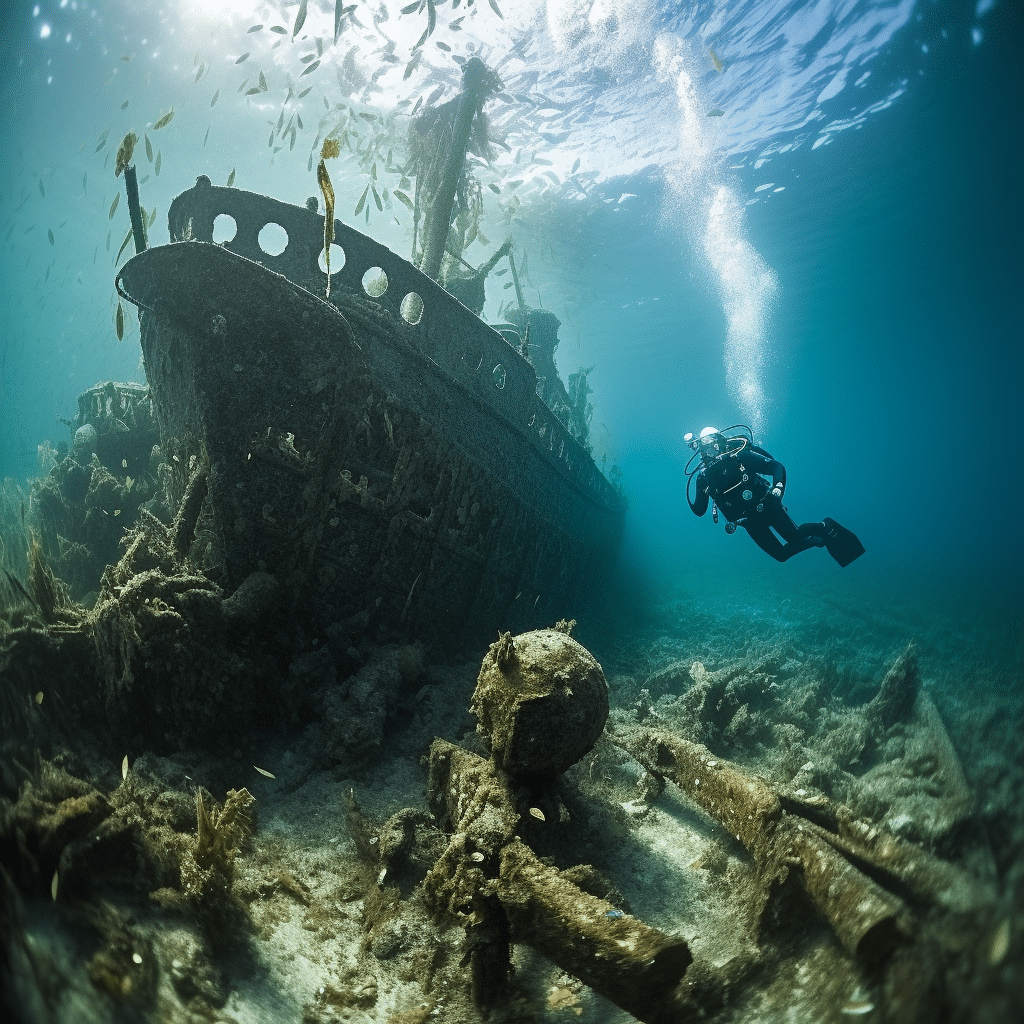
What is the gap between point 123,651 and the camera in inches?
154

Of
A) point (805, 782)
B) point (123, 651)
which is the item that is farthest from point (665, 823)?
point (123, 651)

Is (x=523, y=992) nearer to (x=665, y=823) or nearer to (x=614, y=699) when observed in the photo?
(x=665, y=823)

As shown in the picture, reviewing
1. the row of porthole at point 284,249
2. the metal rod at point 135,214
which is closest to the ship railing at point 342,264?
the row of porthole at point 284,249

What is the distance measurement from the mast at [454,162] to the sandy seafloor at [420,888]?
8078 mm

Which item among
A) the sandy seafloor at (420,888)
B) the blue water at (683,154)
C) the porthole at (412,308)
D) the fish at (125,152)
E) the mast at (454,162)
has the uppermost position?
the blue water at (683,154)

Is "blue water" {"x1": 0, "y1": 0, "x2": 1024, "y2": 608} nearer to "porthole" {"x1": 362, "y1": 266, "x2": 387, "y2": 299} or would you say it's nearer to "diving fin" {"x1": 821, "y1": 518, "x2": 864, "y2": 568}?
"porthole" {"x1": 362, "y1": 266, "x2": 387, "y2": 299}

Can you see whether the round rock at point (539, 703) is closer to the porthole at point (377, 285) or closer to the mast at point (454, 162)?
the porthole at point (377, 285)

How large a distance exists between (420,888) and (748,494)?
7.84m

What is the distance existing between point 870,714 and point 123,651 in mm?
8321

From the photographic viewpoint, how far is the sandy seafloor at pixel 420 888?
1.66 metres

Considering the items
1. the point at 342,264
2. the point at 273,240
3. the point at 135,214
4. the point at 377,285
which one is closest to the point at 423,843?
the point at 342,264

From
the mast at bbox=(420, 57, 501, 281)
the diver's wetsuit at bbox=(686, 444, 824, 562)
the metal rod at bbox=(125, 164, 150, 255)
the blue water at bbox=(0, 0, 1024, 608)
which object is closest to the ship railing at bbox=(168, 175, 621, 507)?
the metal rod at bbox=(125, 164, 150, 255)

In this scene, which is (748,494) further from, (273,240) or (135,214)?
(135,214)

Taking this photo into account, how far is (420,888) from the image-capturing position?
3209mm
